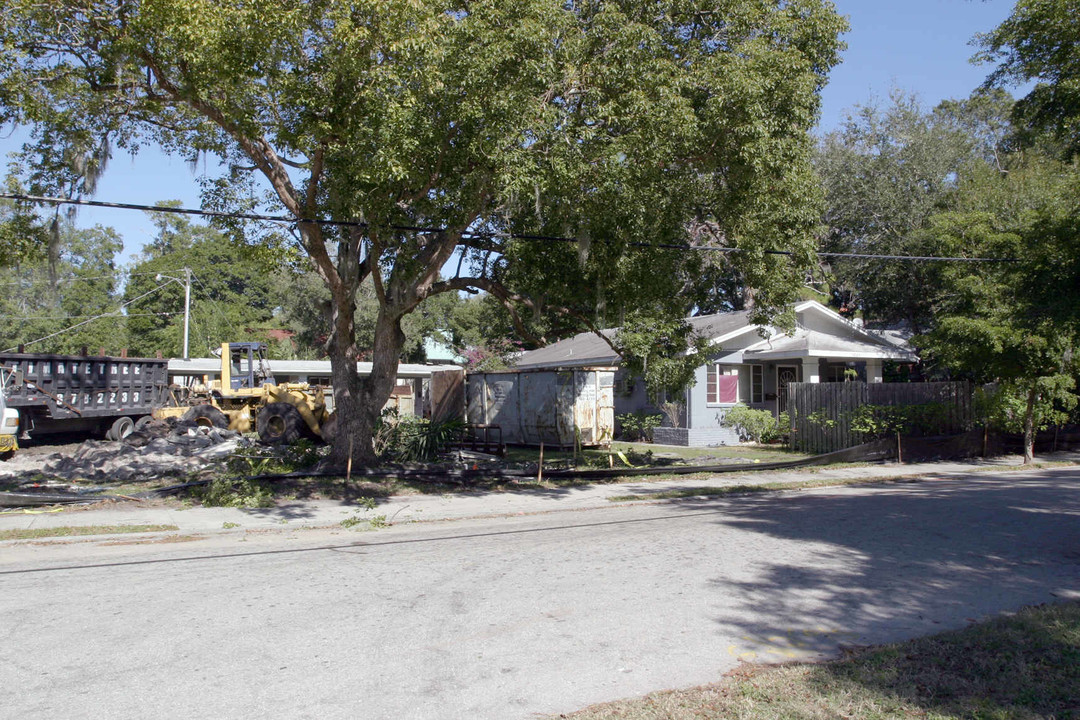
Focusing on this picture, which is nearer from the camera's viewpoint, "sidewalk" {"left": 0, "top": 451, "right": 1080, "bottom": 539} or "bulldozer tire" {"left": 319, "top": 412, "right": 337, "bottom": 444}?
"sidewalk" {"left": 0, "top": 451, "right": 1080, "bottom": 539}

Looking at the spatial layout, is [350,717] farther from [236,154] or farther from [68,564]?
[236,154]

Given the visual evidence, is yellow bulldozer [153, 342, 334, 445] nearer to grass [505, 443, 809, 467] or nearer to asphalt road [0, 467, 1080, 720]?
grass [505, 443, 809, 467]

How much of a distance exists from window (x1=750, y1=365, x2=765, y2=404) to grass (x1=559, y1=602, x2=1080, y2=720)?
2093cm

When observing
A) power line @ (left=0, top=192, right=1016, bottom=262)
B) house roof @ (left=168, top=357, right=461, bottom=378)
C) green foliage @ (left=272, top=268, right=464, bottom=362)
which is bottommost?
house roof @ (left=168, top=357, right=461, bottom=378)

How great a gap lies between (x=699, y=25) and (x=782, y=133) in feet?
9.26

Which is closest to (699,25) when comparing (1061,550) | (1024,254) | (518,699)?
(1024,254)

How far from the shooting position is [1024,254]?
16.9m

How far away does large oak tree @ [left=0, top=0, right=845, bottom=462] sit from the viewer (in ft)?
37.4

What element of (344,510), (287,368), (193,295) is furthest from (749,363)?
(193,295)

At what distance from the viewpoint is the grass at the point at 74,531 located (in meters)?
10.5

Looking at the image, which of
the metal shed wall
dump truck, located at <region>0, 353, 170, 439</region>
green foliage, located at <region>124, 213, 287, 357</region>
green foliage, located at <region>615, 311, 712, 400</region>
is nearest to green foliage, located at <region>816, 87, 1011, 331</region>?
the metal shed wall

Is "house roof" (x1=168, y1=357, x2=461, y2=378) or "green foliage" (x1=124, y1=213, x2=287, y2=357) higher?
"green foliage" (x1=124, y1=213, x2=287, y2=357)

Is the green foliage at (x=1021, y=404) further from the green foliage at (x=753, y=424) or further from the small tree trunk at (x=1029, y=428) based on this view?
the green foliage at (x=753, y=424)

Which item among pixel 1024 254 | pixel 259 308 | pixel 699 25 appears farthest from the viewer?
pixel 259 308
